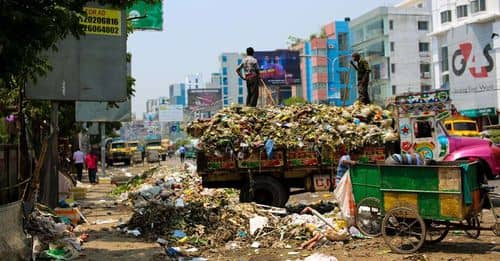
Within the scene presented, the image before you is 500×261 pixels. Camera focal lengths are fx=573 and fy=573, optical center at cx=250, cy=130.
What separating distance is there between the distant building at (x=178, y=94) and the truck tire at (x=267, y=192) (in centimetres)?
13473

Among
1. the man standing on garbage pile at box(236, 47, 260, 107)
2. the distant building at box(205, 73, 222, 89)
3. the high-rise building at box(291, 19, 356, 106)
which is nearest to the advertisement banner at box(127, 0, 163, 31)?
the man standing on garbage pile at box(236, 47, 260, 107)

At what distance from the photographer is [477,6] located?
168 feet

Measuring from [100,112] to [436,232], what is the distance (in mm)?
18657

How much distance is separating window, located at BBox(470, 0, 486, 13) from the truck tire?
44404mm

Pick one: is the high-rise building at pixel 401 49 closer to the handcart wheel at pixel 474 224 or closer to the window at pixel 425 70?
the window at pixel 425 70

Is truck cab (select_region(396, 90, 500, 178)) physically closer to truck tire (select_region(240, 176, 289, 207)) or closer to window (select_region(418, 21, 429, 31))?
truck tire (select_region(240, 176, 289, 207))

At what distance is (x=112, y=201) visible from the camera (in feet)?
57.4

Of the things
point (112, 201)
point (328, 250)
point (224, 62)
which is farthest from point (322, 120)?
point (224, 62)

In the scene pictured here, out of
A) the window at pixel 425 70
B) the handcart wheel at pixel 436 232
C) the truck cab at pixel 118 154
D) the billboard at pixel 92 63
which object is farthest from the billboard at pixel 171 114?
the handcart wheel at pixel 436 232

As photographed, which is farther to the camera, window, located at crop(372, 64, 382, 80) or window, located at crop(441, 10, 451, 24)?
window, located at crop(372, 64, 382, 80)

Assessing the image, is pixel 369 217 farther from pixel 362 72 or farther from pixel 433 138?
pixel 362 72

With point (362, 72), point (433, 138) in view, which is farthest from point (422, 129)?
point (362, 72)

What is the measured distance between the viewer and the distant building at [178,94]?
500 feet

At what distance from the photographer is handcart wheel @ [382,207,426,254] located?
27.1ft
